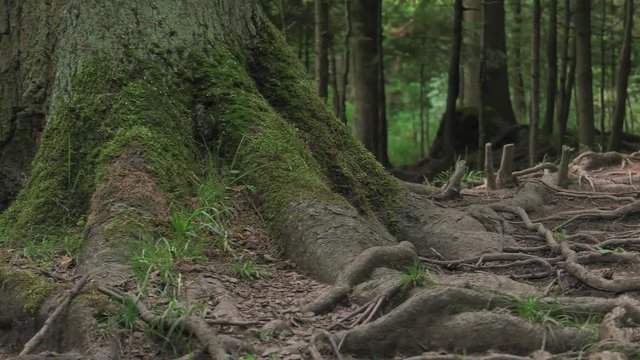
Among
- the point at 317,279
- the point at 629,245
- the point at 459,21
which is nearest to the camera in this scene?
the point at 317,279

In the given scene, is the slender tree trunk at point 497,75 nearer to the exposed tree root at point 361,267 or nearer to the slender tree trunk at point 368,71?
the slender tree trunk at point 368,71

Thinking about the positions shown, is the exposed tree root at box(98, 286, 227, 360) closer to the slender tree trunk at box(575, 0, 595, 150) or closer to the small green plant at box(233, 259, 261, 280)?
the small green plant at box(233, 259, 261, 280)

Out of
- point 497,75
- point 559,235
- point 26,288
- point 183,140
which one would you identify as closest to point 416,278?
point 26,288

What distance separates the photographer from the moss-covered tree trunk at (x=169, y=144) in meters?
5.01

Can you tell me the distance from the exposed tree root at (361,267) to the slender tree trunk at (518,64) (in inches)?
578

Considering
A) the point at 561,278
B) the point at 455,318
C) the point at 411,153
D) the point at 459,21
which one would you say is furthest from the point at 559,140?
the point at 455,318

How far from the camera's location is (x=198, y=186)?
552 cm

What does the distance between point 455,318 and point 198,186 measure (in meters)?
2.20

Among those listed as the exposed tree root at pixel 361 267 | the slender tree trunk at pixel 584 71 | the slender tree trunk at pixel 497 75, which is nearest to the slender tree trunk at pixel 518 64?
the slender tree trunk at pixel 497 75

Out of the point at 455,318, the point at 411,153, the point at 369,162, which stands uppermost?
the point at 369,162

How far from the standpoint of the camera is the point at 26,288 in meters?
4.38

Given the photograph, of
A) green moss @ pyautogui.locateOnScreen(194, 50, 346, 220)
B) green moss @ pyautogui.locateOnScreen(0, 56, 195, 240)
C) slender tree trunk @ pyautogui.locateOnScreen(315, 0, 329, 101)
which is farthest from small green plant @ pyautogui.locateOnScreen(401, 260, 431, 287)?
slender tree trunk @ pyautogui.locateOnScreen(315, 0, 329, 101)

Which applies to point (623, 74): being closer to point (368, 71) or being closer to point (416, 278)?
point (368, 71)

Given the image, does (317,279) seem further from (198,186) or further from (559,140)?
(559,140)
